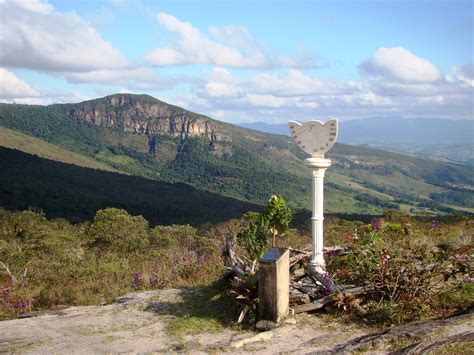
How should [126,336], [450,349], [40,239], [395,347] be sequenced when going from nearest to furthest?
[450,349] < [395,347] < [126,336] < [40,239]

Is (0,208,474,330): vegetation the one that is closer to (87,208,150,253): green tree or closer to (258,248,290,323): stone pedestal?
(258,248,290,323): stone pedestal

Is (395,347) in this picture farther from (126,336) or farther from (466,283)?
(126,336)

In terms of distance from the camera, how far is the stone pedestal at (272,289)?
267 inches

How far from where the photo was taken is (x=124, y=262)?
39.2 ft

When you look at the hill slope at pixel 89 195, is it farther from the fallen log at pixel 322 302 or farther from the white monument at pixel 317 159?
the fallen log at pixel 322 302

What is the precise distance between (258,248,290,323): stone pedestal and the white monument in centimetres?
142

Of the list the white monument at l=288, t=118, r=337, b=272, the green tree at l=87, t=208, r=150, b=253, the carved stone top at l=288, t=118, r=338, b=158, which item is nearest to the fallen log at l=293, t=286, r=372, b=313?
the white monument at l=288, t=118, r=337, b=272

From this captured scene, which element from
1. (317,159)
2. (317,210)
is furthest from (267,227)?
(317,159)

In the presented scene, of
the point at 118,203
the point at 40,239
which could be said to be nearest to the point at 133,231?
the point at 40,239

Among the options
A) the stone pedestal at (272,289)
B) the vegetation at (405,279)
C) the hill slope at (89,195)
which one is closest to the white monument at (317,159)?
the vegetation at (405,279)

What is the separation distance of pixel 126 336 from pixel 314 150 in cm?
434

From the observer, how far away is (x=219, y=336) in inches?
262

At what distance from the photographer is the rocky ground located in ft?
19.3

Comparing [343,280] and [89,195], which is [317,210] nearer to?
[343,280]
